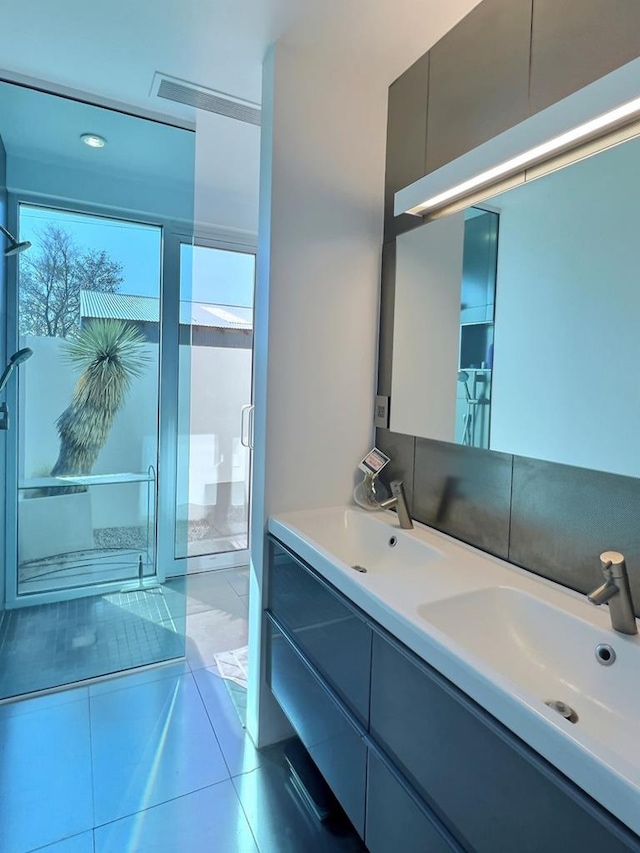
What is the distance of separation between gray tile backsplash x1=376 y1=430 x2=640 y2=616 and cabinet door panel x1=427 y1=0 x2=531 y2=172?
3.34ft

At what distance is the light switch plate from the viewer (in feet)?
6.33

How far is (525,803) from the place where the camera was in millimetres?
775

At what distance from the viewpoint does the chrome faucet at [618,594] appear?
3.24 ft

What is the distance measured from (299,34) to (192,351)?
1.74 meters

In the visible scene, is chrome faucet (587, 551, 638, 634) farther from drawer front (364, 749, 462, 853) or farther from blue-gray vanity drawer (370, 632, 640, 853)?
drawer front (364, 749, 462, 853)

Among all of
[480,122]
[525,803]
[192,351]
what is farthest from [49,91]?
[525,803]

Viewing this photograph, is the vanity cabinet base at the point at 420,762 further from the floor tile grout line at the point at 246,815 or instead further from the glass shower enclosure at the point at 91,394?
the glass shower enclosure at the point at 91,394

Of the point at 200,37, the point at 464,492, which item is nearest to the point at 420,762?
the point at 464,492

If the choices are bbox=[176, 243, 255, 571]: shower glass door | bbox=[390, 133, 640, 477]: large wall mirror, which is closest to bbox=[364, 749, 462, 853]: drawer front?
bbox=[390, 133, 640, 477]: large wall mirror

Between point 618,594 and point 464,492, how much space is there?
0.62 m

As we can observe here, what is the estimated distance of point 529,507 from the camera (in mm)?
1360

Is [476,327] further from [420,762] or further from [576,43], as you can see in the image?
[420,762]

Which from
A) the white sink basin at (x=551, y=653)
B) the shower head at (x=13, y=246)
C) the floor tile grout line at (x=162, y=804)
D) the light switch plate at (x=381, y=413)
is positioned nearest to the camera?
the white sink basin at (x=551, y=653)

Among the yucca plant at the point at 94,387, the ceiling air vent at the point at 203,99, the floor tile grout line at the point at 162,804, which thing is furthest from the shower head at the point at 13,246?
the floor tile grout line at the point at 162,804
